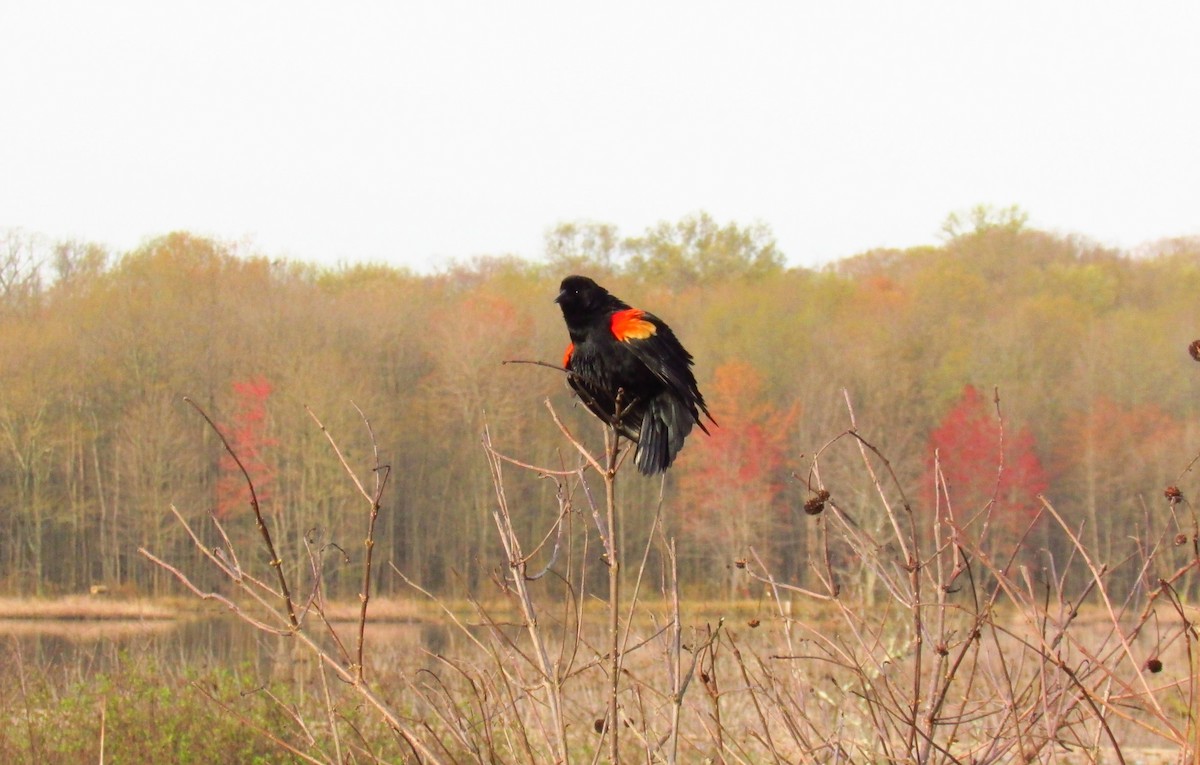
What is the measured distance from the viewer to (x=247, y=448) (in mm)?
24156

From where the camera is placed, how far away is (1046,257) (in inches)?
1796

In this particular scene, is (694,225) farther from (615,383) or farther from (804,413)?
(615,383)

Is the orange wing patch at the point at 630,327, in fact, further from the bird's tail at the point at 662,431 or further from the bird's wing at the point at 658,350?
the bird's tail at the point at 662,431

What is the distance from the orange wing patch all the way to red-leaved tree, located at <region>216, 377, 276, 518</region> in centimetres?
1945

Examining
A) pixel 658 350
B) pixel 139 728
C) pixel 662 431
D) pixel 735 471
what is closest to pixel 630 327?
pixel 658 350

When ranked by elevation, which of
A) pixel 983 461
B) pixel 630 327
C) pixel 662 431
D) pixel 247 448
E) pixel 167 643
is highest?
pixel 630 327

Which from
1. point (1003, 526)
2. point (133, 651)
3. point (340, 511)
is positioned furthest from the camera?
point (1003, 526)

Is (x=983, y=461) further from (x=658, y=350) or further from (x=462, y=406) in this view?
(x=658, y=350)

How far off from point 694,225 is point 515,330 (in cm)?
1676

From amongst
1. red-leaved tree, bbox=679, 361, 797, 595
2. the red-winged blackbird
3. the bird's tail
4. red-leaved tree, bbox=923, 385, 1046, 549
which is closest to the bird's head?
the red-winged blackbird

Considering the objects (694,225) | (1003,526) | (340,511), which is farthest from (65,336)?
(694,225)

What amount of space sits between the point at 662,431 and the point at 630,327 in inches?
13.2

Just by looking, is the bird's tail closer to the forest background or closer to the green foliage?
the green foliage

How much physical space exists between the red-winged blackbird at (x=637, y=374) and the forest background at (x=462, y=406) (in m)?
15.4
